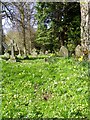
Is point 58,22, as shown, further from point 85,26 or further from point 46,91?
point 46,91

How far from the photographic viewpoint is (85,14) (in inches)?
273

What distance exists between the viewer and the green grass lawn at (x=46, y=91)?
376 centimetres

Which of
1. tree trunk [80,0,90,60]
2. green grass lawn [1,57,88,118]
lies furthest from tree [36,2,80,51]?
green grass lawn [1,57,88,118]

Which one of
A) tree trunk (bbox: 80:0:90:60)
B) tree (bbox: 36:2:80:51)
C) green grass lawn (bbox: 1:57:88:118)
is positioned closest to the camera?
green grass lawn (bbox: 1:57:88:118)

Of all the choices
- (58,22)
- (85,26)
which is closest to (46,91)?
(85,26)

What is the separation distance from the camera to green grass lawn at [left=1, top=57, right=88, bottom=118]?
376 centimetres

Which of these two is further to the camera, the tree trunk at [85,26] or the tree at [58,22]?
the tree at [58,22]

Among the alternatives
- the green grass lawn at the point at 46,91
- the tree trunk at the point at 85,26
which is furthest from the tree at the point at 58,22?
the green grass lawn at the point at 46,91

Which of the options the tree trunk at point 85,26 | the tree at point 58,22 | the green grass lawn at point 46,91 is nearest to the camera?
the green grass lawn at point 46,91

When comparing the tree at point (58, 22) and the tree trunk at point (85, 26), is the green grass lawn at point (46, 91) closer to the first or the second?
the tree trunk at point (85, 26)

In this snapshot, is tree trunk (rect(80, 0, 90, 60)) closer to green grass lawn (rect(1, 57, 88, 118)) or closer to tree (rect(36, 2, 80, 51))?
green grass lawn (rect(1, 57, 88, 118))

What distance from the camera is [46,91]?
4539mm

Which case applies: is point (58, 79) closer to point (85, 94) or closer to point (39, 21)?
point (85, 94)

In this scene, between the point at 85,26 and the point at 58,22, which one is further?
the point at 58,22
